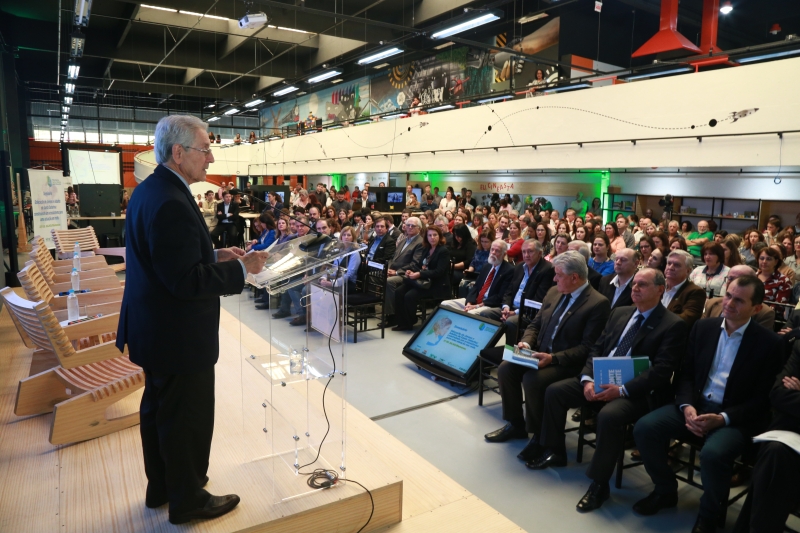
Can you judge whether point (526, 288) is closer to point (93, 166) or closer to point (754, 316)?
point (754, 316)

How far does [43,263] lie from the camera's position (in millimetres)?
4801

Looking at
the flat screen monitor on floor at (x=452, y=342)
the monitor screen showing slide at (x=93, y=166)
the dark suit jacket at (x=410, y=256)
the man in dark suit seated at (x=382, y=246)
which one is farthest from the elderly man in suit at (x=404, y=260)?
the monitor screen showing slide at (x=93, y=166)

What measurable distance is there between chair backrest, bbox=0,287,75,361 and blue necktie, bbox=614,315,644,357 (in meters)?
3.25

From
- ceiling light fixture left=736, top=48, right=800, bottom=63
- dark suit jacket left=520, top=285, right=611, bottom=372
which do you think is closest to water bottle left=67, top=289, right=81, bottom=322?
dark suit jacket left=520, top=285, right=611, bottom=372

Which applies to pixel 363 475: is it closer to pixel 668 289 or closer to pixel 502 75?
pixel 668 289

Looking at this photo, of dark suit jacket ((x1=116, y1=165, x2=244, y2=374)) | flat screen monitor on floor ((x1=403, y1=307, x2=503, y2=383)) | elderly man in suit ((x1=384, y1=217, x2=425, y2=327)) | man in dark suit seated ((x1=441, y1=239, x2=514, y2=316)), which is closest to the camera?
dark suit jacket ((x1=116, y1=165, x2=244, y2=374))

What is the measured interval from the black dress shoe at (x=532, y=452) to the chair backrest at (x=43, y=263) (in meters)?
4.19

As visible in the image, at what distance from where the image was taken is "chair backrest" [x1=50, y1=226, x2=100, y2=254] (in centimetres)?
719

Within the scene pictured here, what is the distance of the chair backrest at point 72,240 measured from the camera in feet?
23.6

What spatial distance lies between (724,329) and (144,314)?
286 centimetres

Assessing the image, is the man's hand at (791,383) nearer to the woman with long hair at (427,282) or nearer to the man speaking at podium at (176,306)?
the man speaking at podium at (176,306)

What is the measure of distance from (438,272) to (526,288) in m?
1.59

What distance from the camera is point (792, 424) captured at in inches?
97.7

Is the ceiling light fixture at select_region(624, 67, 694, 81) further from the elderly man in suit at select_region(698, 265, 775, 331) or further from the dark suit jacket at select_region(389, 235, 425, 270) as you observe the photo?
the elderly man in suit at select_region(698, 265, 775, 331)
